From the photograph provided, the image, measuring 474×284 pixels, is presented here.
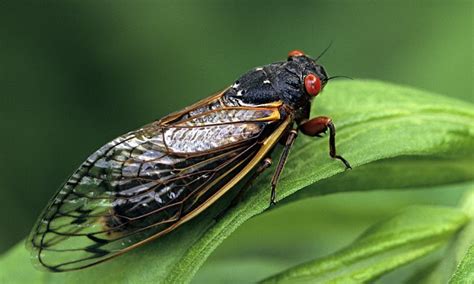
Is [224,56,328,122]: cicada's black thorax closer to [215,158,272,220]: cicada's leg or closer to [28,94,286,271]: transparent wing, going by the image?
[28,94,286,271]: transparent wing

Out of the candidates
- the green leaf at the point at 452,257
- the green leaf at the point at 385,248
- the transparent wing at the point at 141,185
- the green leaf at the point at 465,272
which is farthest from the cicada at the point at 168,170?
the green leaf at the point at 465,272

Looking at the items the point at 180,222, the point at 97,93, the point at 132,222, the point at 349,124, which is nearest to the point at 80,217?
the point at 132,222

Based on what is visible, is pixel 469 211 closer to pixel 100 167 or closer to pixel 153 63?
pixel 100 167

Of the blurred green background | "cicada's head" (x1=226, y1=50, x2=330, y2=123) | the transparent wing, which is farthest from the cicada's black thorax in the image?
the blurred green background

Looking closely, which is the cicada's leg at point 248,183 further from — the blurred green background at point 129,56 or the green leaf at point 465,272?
the blurred green background at point 129,56

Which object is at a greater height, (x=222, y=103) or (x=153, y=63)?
(x=222, y=103)

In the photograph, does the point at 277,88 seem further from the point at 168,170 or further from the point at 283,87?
the point at 168,170
